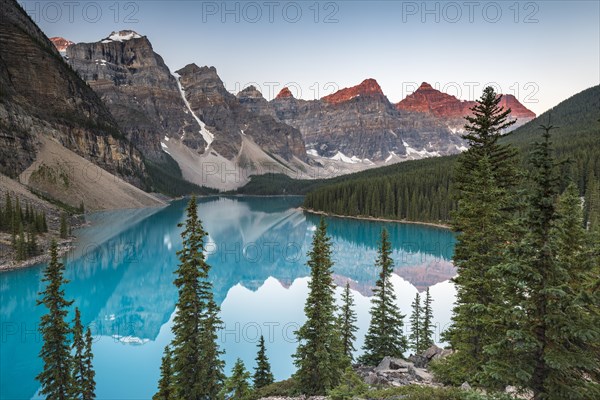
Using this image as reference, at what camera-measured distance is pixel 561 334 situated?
6.64 meters

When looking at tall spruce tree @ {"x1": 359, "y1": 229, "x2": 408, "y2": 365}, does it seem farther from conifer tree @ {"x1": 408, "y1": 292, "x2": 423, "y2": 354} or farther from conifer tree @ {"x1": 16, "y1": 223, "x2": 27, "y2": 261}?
conifer tree @ {"x1": 16, "y1": 223, "x2": 27, "y2": 261}

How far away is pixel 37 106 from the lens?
123875mm

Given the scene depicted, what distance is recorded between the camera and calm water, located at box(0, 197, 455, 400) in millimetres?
25141

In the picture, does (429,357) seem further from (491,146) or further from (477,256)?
(491,146)

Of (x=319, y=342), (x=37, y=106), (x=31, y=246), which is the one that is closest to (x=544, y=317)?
(x=319, y=342)

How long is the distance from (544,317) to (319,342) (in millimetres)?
10597

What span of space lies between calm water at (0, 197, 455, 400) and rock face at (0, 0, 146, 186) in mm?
40998

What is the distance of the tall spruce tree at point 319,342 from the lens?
15320 mm

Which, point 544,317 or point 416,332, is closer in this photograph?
point 544,317

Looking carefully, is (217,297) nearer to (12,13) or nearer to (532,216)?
(532,216)

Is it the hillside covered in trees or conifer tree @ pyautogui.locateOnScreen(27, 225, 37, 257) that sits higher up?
the hillside covered in trees

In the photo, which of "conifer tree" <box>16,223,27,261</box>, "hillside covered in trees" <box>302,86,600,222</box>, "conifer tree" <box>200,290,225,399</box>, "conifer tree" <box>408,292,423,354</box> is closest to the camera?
"conifer tree" <box>200,290,225,399</box>

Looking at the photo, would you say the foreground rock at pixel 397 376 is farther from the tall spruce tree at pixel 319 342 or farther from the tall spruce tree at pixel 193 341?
the tall spruce tree at pixel 193 341

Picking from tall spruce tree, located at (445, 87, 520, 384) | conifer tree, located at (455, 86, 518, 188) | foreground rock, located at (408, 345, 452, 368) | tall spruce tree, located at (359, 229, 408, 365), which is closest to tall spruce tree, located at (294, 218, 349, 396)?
foreground rock, located at (408, 345, 452, 368)
